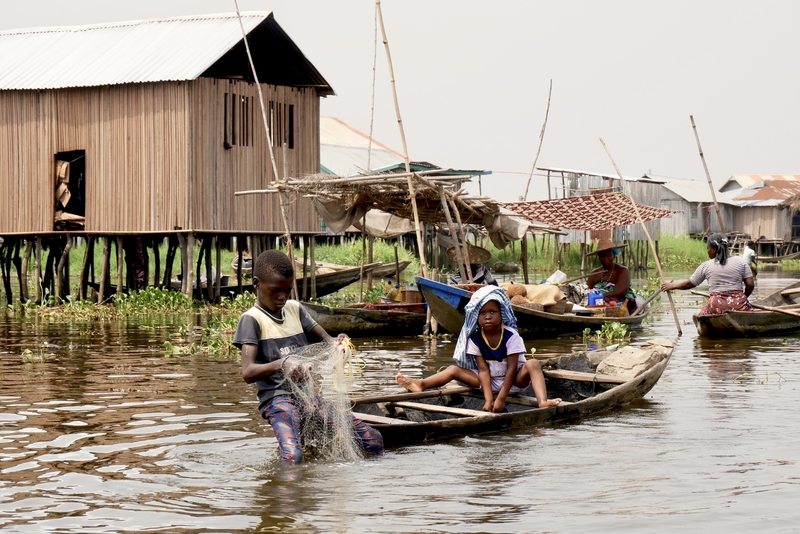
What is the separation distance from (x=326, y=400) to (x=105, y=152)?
13.1 metres

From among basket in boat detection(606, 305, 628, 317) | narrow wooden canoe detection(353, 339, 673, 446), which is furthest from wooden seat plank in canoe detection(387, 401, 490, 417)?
basket in boat detection(606, 305, 628, 317)

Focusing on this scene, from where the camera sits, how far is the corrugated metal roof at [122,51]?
1761 centimetres

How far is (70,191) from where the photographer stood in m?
19.4

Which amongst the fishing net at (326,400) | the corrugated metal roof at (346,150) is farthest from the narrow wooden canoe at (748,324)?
the corrugated metal roof at (346,150)

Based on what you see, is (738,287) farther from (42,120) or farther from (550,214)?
(42,120)

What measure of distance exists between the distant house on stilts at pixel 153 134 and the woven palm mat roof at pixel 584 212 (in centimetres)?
496

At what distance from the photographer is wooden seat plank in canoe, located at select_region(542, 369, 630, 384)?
8.22 meters

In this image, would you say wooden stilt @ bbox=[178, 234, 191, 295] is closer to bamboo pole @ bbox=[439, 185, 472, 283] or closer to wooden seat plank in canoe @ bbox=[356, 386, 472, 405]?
bamboo pole @ bbox=[439, 185, 472, 283]

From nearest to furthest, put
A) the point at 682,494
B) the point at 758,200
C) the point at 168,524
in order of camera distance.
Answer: the point at 168,524, the point at 682,494, the point at 758,200

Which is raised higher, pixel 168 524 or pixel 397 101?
pixel 397 101

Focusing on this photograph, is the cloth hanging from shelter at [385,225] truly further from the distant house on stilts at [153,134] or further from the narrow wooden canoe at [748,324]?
the narrow wooden canoe at [748,324]

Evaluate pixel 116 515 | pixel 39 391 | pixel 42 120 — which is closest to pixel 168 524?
pixel 116 515

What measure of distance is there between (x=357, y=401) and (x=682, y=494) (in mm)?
2232

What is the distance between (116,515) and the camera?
17.2 feet
